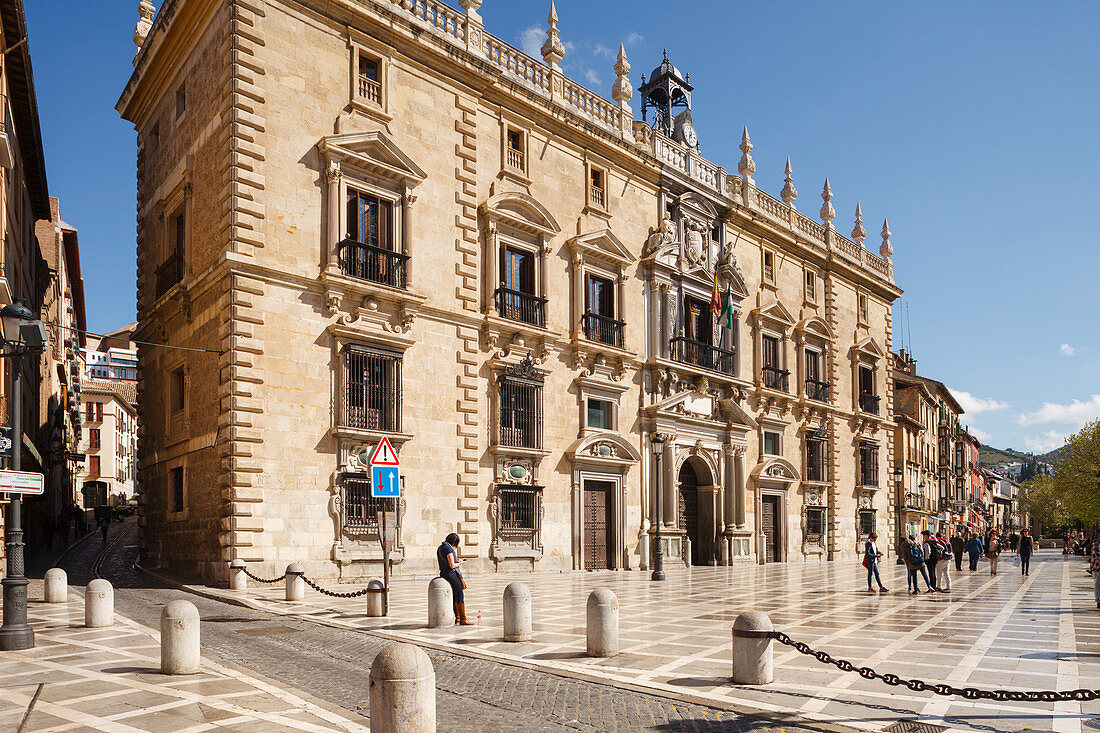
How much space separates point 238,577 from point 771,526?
23672 mm

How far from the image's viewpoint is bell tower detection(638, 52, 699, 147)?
3575cm

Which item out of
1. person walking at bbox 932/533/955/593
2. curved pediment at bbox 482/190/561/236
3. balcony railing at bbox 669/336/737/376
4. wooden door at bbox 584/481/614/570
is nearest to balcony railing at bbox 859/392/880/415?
balcony railing at bbox 669/336/737/376

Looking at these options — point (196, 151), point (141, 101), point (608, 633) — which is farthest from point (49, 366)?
point (608, 633)

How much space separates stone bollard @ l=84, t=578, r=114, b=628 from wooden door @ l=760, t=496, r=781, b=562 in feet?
88.5

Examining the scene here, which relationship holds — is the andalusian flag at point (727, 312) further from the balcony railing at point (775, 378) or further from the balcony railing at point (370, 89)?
the balcony railing at point (370, 89)

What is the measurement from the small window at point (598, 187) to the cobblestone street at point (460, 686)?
18.2 metres

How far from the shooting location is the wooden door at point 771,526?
35.4 metres

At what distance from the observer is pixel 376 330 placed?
70.1 ft

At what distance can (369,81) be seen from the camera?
22297 mm

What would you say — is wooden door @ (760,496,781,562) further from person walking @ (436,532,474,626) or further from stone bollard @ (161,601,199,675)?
stone bollard @ (161,601,199,675)

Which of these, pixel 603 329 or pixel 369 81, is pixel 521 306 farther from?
pixel 369 81

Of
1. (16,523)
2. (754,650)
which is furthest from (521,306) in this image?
(754,650)

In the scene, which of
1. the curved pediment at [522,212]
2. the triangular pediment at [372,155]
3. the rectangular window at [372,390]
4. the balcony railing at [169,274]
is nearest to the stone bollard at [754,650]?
the rectangular window at [372,390]

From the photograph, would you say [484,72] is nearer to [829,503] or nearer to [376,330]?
[376,330]
